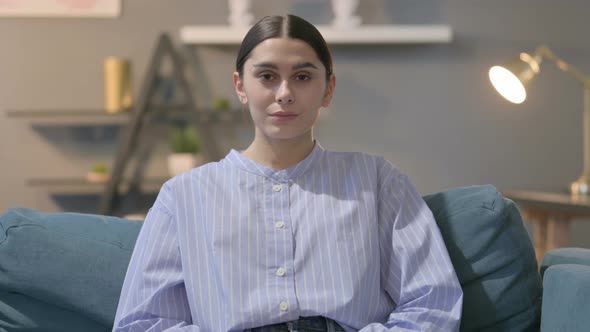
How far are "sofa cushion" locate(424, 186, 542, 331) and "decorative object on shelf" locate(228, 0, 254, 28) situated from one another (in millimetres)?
2633

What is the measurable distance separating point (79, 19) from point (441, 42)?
1.99 m

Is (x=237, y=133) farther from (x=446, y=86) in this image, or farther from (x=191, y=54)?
(x=446, y=86)

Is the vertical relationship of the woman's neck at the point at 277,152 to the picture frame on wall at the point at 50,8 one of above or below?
below

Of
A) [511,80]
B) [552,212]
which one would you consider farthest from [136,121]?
[552,212]

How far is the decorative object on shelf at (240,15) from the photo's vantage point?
4004mm

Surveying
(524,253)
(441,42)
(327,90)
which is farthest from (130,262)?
(441,42)

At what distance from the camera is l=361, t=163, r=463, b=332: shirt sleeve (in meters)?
1.40

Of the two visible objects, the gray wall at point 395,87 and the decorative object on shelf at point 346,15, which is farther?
the gray wall at point 395,87

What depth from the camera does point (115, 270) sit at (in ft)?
5.13

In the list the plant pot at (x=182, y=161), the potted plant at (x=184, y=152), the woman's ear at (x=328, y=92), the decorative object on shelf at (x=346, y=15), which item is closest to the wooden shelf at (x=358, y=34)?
the decorative object on shelf at (x=346, y=15)

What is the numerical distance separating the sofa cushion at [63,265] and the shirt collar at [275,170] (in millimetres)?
298

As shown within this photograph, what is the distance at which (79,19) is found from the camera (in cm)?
414

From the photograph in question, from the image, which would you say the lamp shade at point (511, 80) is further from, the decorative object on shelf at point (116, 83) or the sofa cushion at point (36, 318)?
the sofa cushion at point (36, 318)

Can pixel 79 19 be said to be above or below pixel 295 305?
above
